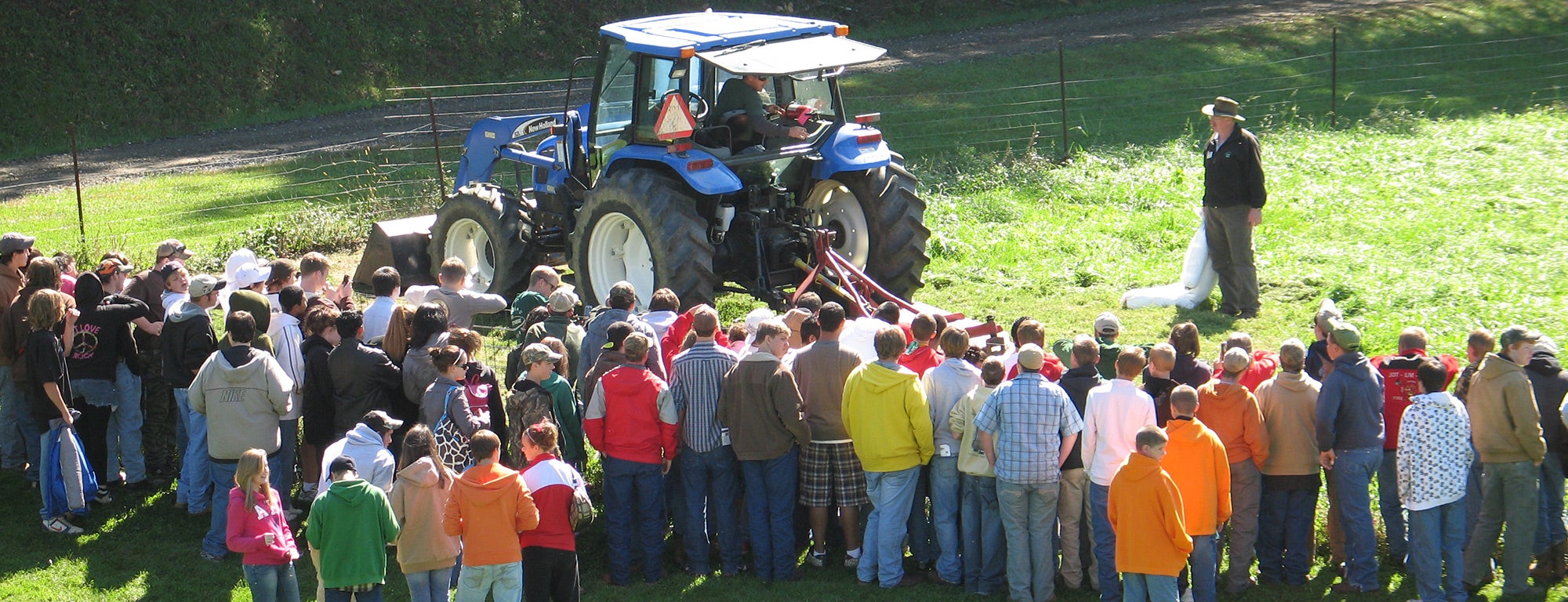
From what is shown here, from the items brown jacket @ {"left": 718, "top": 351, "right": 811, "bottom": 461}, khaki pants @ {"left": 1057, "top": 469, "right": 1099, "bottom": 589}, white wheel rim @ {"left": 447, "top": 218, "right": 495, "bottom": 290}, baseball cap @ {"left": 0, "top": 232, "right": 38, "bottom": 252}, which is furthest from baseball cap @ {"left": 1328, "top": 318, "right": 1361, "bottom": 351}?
baseball cap @ {"left": 0, "top": 232, "right": 38, "bottom": 252}

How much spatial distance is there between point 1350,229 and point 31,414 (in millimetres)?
10085

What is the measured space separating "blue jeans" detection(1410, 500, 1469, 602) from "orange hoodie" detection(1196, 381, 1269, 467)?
0.74 meters

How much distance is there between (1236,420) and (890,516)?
5.39 ft

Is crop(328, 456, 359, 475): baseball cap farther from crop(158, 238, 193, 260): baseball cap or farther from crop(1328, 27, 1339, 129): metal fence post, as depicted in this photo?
crop(1328, 27, 1339, 129): metal fence post

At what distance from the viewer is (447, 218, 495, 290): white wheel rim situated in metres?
11.1

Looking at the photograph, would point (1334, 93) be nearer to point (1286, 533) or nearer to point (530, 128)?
point (530, 128)

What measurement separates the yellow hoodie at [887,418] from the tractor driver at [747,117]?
3.26 metres

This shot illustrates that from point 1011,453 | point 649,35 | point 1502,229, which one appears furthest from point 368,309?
point 1502,229

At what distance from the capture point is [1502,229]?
11.6 m

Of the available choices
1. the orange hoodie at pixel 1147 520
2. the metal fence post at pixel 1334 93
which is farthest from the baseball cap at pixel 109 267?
the metal fence post at pixel 1334 93

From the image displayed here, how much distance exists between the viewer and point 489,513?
225 inches

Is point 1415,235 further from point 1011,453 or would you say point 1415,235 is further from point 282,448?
point 282,448

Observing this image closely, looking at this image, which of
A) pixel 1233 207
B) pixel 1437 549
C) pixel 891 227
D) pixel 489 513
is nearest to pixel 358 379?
pixel 489 513

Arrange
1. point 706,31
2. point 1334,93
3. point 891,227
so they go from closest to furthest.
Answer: point 706,31
point 891,227
point 1334,93
